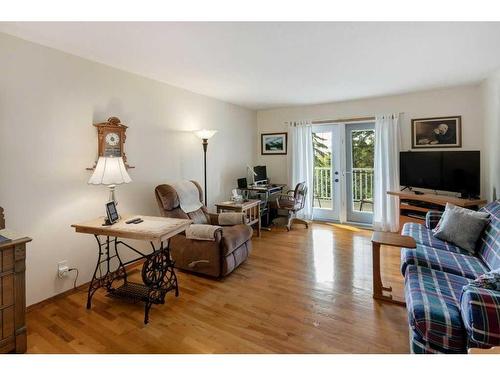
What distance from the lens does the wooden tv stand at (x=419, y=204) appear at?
3469 millimetres

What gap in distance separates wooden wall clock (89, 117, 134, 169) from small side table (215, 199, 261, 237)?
1.67 m

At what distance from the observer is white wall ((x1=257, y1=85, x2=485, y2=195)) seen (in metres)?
3.81

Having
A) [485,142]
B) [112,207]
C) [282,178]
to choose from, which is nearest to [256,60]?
[112,207]

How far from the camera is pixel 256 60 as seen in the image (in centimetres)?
269

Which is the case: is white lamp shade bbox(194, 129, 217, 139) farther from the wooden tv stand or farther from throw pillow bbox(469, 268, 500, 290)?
throw pillow bbox(469, 268, 500, 290)

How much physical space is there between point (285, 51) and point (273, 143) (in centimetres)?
305

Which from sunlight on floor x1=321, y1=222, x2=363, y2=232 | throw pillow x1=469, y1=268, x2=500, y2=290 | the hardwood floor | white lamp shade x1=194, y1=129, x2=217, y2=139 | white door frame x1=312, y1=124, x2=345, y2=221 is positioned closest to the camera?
throw pillow x1=469, y1=268, x2=500, y2=290

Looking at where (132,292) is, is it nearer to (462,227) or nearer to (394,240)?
(394,240)

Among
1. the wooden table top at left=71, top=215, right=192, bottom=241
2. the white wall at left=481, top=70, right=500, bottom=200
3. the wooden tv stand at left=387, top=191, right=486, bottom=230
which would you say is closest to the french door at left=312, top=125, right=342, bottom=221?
the wooden tv stand at left=387, top=191, right=486, bottom=230

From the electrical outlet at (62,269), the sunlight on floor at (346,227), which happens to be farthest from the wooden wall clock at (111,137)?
the sunlight on floor at (346,227)

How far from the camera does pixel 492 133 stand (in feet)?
10.9

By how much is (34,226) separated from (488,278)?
325cm

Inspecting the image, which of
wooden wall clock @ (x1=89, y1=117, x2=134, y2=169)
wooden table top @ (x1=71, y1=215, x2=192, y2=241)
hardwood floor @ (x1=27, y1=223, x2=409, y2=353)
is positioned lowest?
hardwood floor @ (x1=27, y1=223, x2=409, y2=353)
